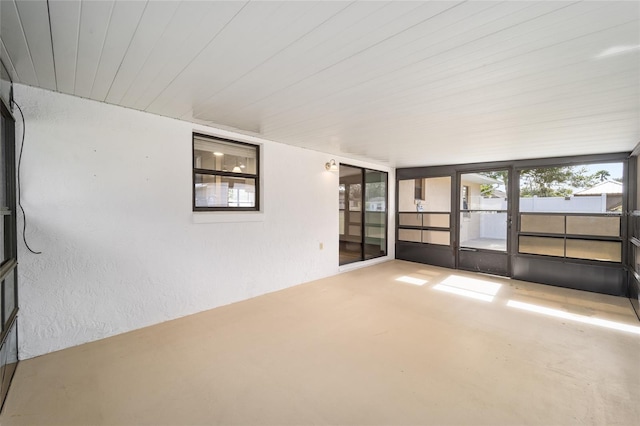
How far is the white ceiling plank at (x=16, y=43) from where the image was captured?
1.37 meters

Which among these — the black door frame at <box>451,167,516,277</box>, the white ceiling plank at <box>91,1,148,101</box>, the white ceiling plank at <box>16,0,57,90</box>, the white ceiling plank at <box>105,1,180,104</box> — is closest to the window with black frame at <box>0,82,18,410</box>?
the white ceiling plank at <box>16,0,57,90</box>

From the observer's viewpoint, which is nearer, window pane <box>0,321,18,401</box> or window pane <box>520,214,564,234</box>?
window pane <box>0,321,18,401</box>

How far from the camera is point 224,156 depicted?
3691 mm

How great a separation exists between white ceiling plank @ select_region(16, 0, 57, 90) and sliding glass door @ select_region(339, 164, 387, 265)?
4.72 meters

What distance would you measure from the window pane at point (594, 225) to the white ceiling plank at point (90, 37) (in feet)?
20.6

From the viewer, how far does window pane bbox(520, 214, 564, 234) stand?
4.74m

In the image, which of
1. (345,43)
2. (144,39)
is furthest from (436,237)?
(144,39)

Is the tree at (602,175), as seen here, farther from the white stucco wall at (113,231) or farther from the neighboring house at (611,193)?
the white stucco wall at (113,231)

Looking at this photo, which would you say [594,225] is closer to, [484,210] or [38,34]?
[484,210]

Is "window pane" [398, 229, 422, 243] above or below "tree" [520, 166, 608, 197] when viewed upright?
below

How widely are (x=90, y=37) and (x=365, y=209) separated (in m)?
5.22

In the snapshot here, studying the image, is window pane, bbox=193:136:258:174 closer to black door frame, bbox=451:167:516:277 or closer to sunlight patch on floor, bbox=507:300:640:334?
sunlight patch on floor, bbox=507:300:640:334

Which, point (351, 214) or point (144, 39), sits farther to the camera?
point (351, 214)

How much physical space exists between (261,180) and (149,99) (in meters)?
1.73
